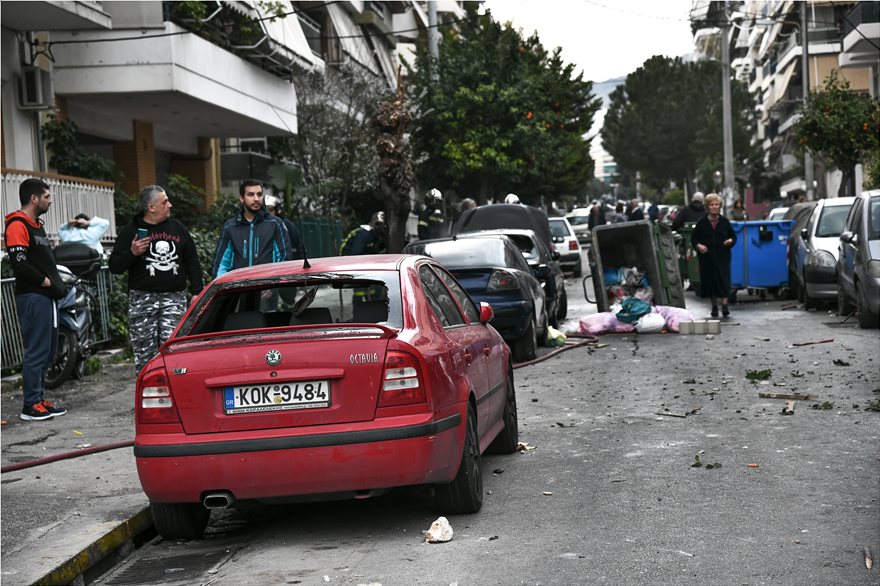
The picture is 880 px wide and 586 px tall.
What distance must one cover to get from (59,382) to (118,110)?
1217 centimetres

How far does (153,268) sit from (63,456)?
69.1 inches

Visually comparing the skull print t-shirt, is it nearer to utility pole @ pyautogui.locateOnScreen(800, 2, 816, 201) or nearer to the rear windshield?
the rear windshield

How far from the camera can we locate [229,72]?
25.0 metres

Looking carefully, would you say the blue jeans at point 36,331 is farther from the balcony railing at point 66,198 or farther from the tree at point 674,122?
the tree at point 674,122

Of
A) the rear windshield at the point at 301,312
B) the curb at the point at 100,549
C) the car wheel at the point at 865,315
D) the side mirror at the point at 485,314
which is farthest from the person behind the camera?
the car wheel at the point at 865,315

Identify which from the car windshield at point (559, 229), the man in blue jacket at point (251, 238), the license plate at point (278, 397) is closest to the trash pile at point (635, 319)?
the man in blue jacket at point (251, 238)

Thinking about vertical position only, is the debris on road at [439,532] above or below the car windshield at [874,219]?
below

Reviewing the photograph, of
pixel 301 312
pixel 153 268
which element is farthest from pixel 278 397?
pixel 153 268

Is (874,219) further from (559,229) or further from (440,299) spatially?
(559,229)

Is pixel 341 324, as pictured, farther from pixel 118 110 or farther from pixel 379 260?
pixel 118 110

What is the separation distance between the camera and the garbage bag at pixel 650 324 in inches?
683

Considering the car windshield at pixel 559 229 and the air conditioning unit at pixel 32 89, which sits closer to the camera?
the air conditioning unit at pixel 32 89

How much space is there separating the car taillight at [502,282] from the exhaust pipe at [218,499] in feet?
26.1

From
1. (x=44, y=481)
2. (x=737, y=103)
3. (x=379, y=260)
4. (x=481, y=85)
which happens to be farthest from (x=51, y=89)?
(x=737, y=103)
